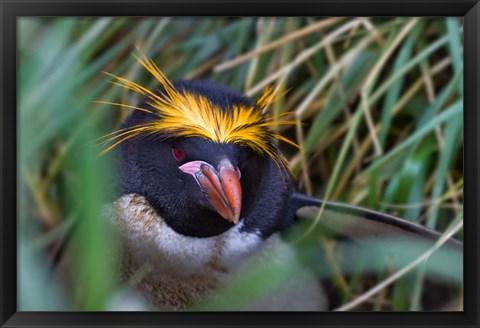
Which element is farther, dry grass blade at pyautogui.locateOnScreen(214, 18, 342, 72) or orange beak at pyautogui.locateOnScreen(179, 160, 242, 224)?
dry grass blade at pyautogui.locateOnScreen(214, 18, 342, 72)

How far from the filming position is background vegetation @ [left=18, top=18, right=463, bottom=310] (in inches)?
41.6

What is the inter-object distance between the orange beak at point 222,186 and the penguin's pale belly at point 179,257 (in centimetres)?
10

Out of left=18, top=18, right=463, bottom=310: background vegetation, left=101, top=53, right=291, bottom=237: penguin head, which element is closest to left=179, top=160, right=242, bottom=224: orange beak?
left=101, top=53, right=291, bottom=237: penguin head

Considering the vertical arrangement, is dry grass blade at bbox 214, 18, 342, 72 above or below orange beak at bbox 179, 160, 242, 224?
above

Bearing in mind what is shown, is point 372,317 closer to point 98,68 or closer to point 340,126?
point 340,126

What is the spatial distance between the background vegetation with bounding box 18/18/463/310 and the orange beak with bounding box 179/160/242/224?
0.45 feet

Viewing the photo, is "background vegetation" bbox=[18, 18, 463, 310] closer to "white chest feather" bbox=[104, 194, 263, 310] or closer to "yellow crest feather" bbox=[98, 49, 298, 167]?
"yellow crest feather" bbox=[98, 49, 298, 167]

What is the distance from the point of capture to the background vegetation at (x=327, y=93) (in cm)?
106

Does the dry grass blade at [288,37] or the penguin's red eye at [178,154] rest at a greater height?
the dry grass blade at [288,37]

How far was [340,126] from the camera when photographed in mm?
1096

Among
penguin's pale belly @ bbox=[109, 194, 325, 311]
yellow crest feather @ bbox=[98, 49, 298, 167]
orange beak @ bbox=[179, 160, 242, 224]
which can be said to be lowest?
penguin's pale belly @ bbox=[109, 194, 325, 311]
